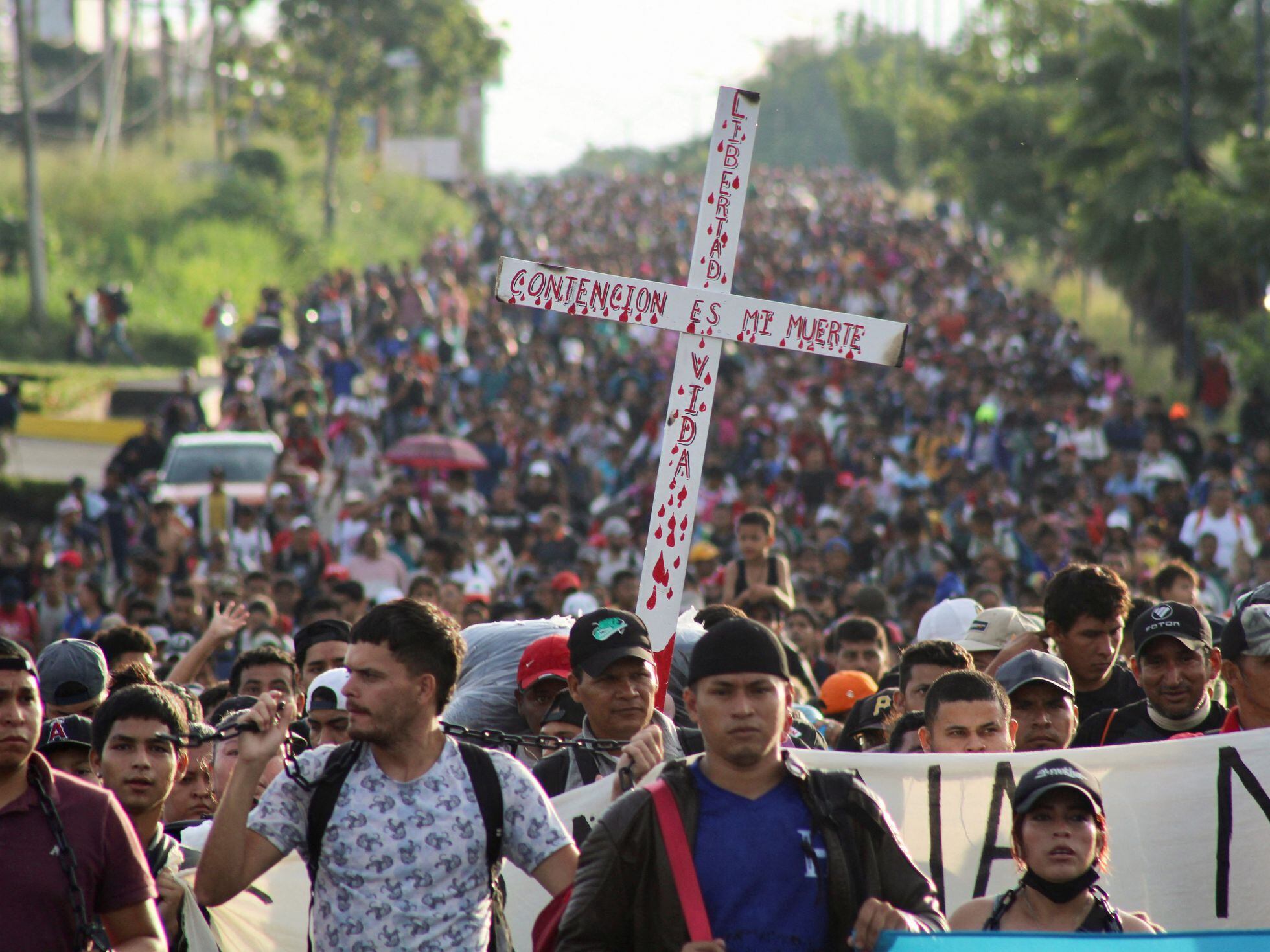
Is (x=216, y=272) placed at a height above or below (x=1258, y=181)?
below

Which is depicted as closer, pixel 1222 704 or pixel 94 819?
pixel 94 819

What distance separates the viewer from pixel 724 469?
20.9 metres

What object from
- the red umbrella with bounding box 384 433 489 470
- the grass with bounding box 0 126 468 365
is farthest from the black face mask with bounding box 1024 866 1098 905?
the grass with bounding box 0 126 468 365

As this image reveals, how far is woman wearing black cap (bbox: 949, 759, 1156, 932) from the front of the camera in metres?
4.41

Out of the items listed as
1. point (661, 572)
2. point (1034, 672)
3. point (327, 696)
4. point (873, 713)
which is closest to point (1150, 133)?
point (873, 713)

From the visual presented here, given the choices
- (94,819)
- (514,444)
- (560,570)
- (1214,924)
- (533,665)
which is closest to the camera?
(94,819)

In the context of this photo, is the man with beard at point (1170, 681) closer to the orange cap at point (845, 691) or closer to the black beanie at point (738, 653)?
the orange cap at point (845, 691)

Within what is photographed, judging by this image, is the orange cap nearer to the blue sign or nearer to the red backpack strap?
the blue sign

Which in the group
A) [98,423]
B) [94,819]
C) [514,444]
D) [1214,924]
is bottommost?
[98,423]

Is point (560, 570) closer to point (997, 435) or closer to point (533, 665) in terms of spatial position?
point (997, 435)

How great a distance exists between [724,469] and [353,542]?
5.66 metres

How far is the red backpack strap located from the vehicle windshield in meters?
18.0

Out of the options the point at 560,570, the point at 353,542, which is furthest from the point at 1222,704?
the point at 353,542

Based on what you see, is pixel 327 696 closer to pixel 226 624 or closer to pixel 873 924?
pixel 226 624
